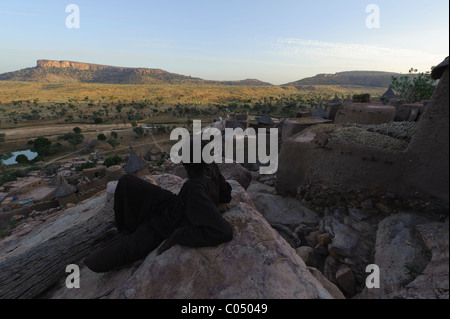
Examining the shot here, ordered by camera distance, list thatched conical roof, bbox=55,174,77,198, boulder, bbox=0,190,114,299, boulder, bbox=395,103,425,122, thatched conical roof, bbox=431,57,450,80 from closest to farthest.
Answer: thatched conical roof, bbox=431,57,450,80 < boulder, bbox=0,190,114,299 < boulder, bbox=395,103,425,122 < thatched conical roof, bbox=55,174,77,198

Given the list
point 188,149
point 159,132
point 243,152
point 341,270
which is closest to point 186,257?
point 188,149

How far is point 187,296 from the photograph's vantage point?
81.9 inches

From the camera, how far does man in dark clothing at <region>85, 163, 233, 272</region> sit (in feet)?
7.82

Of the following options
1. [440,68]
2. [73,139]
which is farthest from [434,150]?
[73,139]

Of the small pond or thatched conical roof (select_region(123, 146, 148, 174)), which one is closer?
thatched conical roof (select_region(123, 146, 148, 174))

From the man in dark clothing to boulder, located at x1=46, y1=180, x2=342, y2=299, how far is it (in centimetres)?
14

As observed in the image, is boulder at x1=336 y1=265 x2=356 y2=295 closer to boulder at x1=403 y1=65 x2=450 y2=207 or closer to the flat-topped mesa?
boulder at x1=403 y1=65 x2=450 y2=207

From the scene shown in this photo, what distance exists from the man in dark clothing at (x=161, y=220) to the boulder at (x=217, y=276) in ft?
0.44

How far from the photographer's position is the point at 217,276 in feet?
7.18

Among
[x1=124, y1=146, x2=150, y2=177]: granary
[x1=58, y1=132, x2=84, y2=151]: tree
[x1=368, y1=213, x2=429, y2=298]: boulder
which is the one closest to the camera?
[x1=368, y1=213, x2=429, y2=298]: boulder

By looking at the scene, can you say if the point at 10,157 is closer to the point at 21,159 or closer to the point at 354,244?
the point at 21,159

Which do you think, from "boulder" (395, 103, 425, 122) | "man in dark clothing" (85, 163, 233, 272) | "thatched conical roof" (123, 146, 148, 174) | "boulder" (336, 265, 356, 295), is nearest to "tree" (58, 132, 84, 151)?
"thatched conical roof" (123, 146, 148, 174)

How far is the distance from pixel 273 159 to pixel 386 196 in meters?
7.91

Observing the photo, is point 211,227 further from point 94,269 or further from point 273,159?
point 273,159
